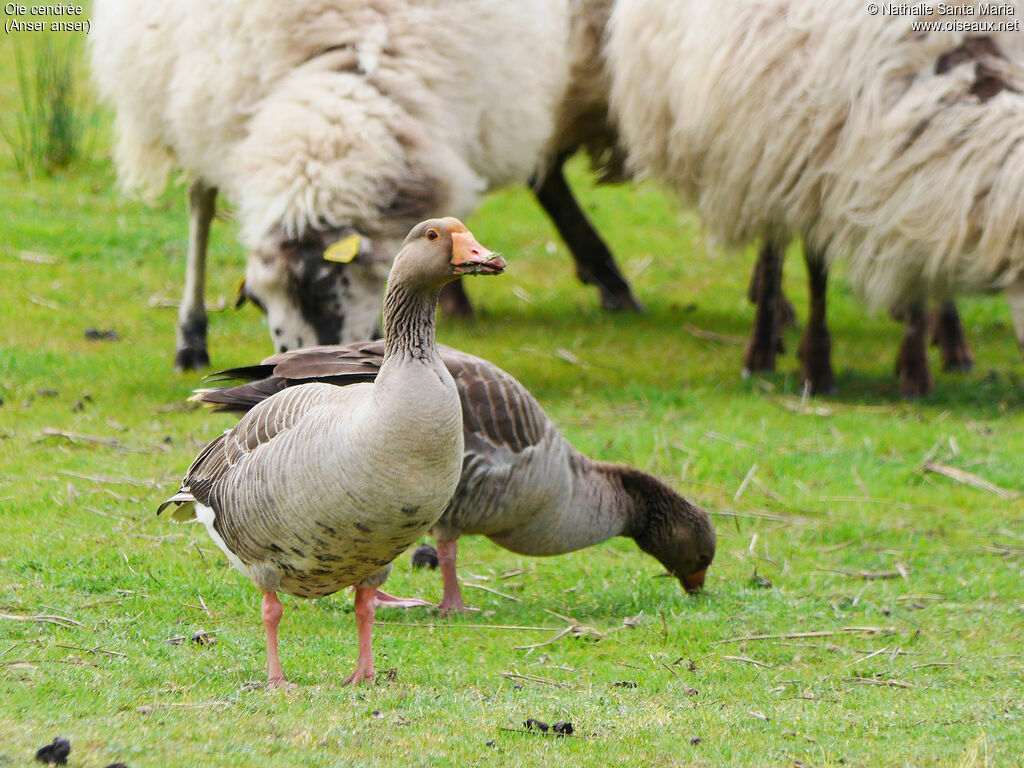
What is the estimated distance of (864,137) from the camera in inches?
324

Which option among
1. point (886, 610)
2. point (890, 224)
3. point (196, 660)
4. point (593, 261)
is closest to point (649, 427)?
point (890, 224)

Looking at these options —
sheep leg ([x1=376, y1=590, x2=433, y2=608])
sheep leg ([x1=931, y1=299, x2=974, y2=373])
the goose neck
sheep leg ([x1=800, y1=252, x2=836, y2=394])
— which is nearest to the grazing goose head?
sheep leg ([x1=376, y1=590, x2=433, y2=608])

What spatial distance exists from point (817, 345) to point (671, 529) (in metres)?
3.96

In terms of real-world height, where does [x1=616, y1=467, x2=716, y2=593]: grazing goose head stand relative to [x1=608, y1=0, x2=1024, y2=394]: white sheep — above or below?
below

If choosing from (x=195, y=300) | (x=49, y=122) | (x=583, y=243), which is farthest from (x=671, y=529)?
(x=49, y=122)

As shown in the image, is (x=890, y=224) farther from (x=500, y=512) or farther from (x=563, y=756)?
(x=563, y=756)

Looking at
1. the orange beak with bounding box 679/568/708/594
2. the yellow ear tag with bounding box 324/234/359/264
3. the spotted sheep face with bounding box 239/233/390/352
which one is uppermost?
→ the yellow ear tag with bounding box 324/234/359/264

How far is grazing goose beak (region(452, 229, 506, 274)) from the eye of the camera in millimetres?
A: 3705

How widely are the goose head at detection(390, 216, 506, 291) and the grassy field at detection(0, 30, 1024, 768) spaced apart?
4.40 ft

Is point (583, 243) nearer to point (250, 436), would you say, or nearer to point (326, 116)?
point (326, 116)

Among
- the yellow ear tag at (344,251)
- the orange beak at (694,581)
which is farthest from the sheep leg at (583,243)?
the orange beak at (694,581)

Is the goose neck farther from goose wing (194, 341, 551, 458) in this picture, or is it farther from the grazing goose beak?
goose wing (194, 341, 551, 458)

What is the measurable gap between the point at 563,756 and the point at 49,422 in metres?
5.40

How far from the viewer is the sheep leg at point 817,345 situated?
9.29 m
